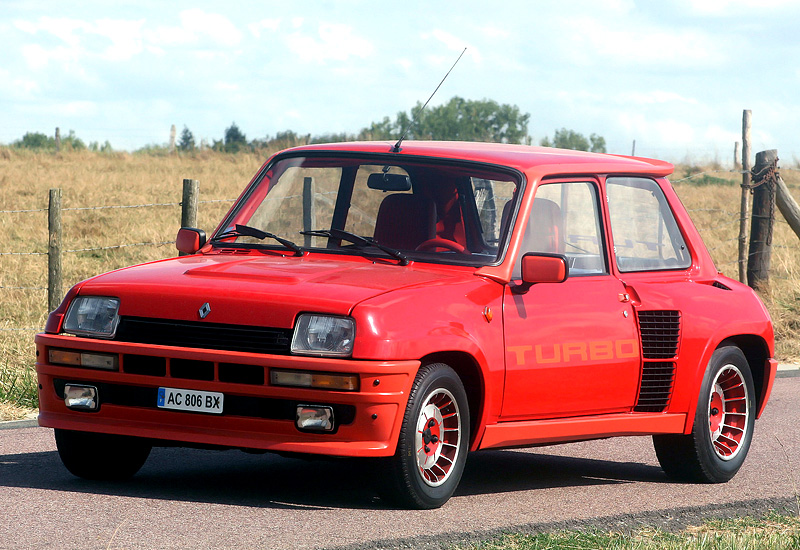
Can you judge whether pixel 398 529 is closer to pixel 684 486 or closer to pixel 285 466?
pixel 285 466

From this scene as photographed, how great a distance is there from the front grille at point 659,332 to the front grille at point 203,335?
94.2 inches

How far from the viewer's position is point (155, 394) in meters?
6.46

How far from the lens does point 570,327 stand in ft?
23.8

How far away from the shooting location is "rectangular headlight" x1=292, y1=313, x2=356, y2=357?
243 inches

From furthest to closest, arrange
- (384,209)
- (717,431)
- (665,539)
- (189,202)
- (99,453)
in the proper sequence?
(189,202), (717,431), (384,209), (99,453), (665,539)

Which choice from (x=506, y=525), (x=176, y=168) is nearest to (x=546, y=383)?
(x=506, y=525)

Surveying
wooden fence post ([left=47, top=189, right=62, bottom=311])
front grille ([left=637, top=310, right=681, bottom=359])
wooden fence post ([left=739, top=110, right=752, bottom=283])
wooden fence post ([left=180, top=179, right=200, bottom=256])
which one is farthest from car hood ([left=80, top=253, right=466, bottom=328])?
wooden fence post ([left=739, top=110, right=752, bottom=283])

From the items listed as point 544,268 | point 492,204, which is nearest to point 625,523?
point 544,268

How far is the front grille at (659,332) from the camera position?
7719 mm

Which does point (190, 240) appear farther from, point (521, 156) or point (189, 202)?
point (189, 202)

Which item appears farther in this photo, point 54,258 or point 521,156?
point 54,258

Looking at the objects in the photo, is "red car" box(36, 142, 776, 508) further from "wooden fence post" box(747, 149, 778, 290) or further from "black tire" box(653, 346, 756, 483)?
"wooden fence post" box(747, 149, 778, 290)

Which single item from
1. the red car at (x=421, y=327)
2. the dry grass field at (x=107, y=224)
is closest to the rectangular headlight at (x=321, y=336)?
the red car at (x=421, y=327)

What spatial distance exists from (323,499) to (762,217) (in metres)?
12.0
